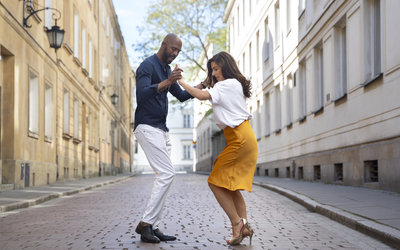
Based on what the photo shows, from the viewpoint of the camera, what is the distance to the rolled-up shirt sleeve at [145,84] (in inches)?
211

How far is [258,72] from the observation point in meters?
27.5

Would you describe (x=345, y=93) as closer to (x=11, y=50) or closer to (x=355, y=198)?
(x=355, y=198)

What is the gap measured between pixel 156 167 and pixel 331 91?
10.3 m

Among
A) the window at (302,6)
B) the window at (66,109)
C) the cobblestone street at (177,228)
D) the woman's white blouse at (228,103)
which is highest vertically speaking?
the window at (302,6)

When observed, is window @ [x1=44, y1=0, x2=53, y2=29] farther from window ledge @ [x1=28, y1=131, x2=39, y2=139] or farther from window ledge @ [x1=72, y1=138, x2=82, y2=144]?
window ledge @ [x1=72, y1=138, x2=82, y2=144]

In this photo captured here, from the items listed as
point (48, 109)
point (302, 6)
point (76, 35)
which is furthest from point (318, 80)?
point (76, 35)

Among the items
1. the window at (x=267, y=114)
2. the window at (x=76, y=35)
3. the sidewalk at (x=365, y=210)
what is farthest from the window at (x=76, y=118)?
the sidewalk at (x=365, y=210)

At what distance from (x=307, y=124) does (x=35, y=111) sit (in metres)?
8.49

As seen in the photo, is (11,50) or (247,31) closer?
(11,50)

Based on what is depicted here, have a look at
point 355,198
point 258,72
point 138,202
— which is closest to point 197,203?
point 138,202

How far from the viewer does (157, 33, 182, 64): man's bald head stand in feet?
18.1

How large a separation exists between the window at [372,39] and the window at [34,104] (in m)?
9.32

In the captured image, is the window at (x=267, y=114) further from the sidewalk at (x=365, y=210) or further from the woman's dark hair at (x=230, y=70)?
the woman's dark hair at (x=230, y=70)

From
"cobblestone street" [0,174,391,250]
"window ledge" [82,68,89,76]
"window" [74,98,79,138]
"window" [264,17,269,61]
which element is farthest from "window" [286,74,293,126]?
"cobblestone street" [0,174,391,250]
